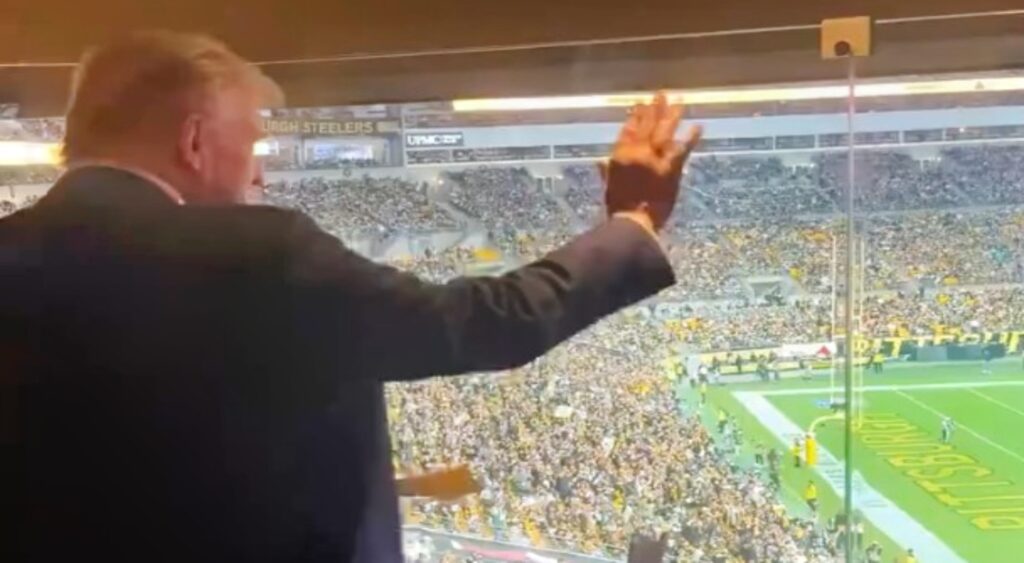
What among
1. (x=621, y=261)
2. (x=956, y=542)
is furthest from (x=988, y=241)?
(x=621, y=261)

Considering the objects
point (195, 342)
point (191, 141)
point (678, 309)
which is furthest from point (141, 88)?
point (678, 309)

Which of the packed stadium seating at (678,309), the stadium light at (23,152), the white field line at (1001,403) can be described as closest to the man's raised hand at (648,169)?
the packed stadium seating at (678,309)

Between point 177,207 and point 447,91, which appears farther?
point 447,91

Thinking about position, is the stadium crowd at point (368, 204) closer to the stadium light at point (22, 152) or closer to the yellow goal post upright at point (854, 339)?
the stadium light at point (22, 152)

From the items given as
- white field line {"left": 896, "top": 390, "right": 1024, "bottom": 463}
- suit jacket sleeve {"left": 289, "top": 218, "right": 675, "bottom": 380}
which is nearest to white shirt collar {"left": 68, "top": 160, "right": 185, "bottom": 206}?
suit jacket sleeve {"left": 289, "top": 218, "right": 675, "bottom": 380}

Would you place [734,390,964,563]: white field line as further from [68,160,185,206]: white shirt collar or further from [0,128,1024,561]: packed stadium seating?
[68,160,185,206]: white shirt collar

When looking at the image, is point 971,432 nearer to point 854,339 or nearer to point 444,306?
point 854,339

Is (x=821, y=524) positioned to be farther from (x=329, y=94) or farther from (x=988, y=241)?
(x=329, y=94)

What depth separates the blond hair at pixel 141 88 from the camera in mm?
1061

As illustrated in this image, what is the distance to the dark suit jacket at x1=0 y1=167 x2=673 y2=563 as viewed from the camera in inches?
38.6

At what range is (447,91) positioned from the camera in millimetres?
1893

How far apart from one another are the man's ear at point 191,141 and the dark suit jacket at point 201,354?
49 millimetres

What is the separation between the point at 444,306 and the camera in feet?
3.23

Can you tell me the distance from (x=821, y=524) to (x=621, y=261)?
928 millimetres
